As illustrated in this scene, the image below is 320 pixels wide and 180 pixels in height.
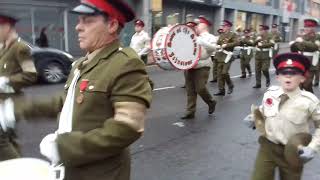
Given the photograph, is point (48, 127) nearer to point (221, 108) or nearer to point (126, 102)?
point (221, 108)

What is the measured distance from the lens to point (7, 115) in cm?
256

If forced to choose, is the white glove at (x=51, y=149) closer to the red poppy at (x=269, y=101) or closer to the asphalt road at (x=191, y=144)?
the asphalt road at (x=191, y=144)

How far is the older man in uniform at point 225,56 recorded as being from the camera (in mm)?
10914

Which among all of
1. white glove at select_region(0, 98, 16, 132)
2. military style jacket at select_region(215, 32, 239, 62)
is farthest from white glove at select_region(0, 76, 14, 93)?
military style jacket at select_region(215, 32, 239, 62)

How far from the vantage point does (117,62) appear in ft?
7.12

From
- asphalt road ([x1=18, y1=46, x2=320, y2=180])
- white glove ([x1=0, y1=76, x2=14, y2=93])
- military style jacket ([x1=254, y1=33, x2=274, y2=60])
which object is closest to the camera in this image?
white glove ([x1=0, y1=76, x2=14, y2=93])

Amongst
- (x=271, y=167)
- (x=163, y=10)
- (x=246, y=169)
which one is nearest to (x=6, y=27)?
(x=271, y=167)

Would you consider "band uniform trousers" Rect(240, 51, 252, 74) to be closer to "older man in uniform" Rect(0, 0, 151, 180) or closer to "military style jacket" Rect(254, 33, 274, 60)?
"military style jacket" Rect(254, 33, 274, 60)

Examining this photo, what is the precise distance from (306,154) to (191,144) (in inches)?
128

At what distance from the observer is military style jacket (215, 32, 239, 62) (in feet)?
37.7

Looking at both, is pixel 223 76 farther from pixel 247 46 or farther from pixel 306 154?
pixel 306 154

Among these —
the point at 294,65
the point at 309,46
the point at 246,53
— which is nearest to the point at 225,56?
the point at 309,46

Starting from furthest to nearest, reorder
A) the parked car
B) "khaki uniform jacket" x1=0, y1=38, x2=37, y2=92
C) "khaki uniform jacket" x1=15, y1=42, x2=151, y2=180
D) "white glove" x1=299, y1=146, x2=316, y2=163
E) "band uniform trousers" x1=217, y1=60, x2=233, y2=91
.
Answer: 1. the parked car
2. "band uniform trousers" x1=217, y1=60, x2=233, y2=91
3. "khaki uniform jacket" x1=0, y1=38, x2=37, y2=92
4. "white glove" x1=299, y1=146, x2=316, y2=163
5. "khaki uniform jacket" x1=15, y1=42, x2=151, y2=180

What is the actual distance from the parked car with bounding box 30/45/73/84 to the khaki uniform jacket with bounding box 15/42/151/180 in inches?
420
